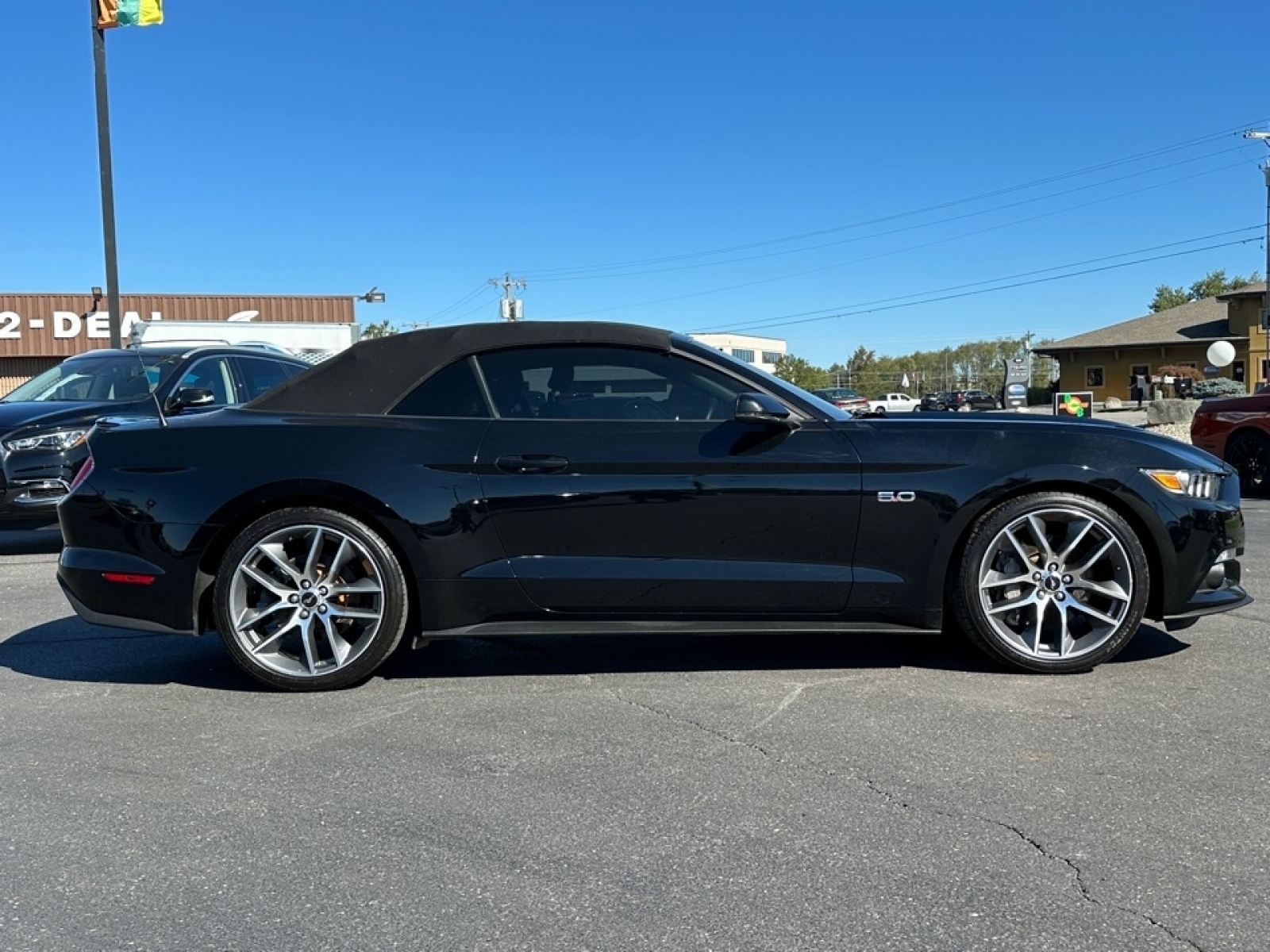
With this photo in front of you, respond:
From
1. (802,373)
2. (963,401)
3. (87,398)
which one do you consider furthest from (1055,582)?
(802,373)

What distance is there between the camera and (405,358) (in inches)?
173

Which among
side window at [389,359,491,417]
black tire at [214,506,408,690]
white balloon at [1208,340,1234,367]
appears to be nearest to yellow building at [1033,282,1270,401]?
white balloon at [1208,340,1234,367]

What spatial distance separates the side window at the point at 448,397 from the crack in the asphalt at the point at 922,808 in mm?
1262

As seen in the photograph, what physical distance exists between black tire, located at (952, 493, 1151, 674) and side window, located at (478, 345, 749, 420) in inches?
45.5

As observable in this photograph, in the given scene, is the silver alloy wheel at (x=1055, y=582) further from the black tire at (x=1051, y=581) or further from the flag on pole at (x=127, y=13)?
the flag on pole at (x=127, y=13)

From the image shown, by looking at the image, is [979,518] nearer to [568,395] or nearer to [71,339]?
[568,395]

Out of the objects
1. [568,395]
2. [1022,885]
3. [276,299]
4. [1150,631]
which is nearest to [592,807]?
[1022,885]

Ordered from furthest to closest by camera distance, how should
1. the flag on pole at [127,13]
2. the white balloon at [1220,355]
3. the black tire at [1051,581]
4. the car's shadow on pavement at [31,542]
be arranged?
the white balloon at [1220,355] < the flag on pole at [127,13] < the car's shadow on pavement at [31,542] < the black tire at [1051,581]

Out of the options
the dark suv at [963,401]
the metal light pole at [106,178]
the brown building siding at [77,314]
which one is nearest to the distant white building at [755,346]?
the dark suv at [963,401]

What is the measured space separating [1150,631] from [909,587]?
1.59 m

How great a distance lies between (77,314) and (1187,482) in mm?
39093

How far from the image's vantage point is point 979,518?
4.12m

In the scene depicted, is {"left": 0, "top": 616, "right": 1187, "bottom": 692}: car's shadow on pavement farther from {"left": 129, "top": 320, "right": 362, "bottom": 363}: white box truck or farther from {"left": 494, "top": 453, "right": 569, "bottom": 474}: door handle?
{"left": 129, "top": 320, "right": 362, "bottom": 363}: white box truck

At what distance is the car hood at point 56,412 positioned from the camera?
7828 mm
